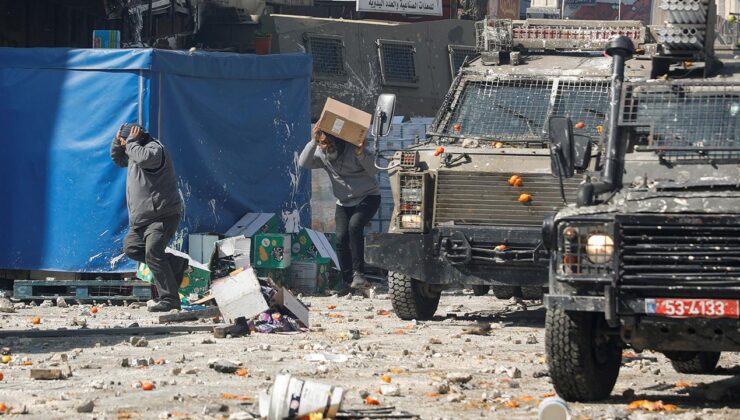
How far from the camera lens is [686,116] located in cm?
927

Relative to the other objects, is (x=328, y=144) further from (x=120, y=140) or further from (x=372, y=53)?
(x=372, y=53)

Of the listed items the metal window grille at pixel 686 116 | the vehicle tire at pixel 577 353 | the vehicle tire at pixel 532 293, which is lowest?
the vehicle tire at pixel 532 293

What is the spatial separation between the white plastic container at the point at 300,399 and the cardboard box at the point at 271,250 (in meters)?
8.41

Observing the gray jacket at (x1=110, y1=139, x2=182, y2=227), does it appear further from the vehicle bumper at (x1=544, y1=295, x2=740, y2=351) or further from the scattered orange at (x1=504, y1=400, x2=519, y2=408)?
the vehicle bumper at (x1=544, y1=295, x2=740, y2=351)

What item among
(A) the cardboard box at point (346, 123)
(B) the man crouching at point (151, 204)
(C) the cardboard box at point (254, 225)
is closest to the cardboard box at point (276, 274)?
(C) the cardboard box at point (254, 225)

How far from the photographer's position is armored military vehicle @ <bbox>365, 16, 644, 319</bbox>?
12062 mm

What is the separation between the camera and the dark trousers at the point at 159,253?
1360 centimetres

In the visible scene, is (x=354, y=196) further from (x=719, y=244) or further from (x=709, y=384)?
(x=719, y=244)

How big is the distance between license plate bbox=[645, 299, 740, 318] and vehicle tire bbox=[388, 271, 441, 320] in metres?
5.03

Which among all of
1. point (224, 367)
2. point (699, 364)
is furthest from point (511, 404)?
point (224, 367)

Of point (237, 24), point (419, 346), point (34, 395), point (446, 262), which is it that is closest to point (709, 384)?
point (419, 346)

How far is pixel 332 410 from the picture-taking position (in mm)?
7199

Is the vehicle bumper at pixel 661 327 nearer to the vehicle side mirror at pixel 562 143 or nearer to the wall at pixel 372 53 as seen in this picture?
the vehicle side mirror at pixel 562 143

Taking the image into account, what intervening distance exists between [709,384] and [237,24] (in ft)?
48.3
